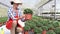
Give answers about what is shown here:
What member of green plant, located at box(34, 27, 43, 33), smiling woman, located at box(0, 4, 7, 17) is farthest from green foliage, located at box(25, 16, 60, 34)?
smiling woman, located at box(0, 4, 7, 17)

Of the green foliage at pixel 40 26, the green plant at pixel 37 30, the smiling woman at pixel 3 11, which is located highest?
the smiling woman at pixel 3 11

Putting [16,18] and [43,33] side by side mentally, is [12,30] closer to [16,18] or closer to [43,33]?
[16,18]

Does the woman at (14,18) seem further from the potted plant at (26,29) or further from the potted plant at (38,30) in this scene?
the potted plant at (38,30)

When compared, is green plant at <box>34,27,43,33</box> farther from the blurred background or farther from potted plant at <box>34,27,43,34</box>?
the blurred background

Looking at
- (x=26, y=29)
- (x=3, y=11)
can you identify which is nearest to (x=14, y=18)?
(x=26, y=29)

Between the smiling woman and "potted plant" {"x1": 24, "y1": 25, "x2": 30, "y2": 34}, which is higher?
the smiling woman

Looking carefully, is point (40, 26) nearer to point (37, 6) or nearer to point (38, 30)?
point (38, 30)

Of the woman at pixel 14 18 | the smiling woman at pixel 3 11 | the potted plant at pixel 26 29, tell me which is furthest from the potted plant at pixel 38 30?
the smiling woman at pixel 3 11

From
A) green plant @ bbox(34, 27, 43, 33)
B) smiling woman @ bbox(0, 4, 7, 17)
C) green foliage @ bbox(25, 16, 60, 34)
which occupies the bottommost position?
green plant @ bbox(34, 27, 43, 33)

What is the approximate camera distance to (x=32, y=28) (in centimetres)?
354

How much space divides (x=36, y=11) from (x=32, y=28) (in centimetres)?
503

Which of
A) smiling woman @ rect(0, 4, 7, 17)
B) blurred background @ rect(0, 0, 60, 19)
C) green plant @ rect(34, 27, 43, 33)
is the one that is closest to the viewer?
green plant @ rect(34, 27, 43, 33)

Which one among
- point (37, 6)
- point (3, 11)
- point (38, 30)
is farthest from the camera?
point (3, 11)

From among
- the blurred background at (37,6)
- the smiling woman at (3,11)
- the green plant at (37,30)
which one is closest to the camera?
the green plant at (37,30)
